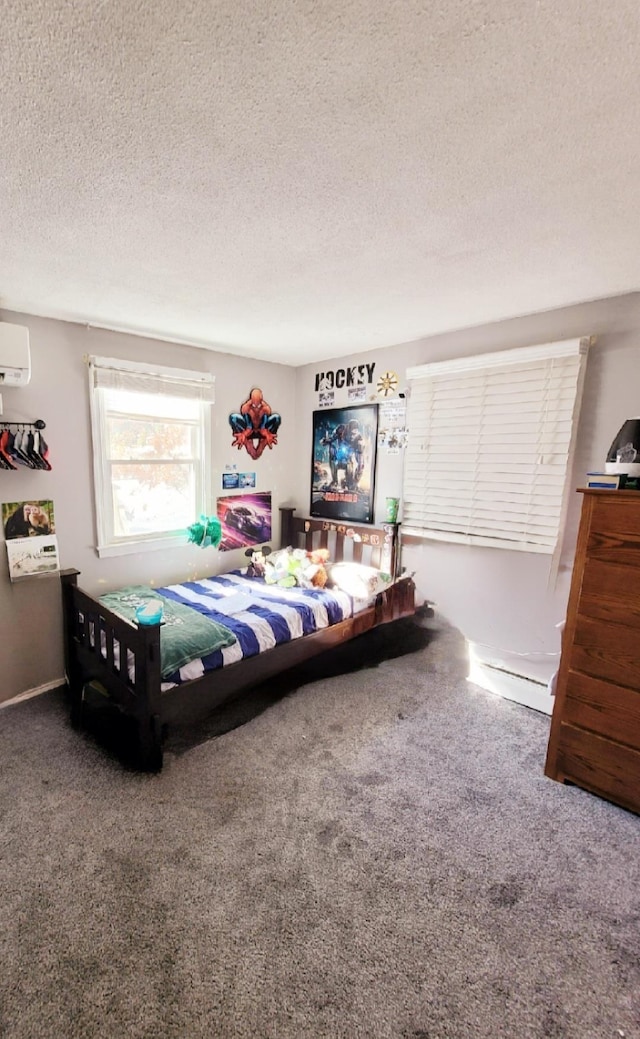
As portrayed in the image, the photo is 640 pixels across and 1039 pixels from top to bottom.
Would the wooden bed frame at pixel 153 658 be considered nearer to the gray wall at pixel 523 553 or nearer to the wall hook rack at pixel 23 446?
the gray wall at pixel 523 553

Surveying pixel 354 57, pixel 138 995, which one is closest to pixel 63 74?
pixel 354 57

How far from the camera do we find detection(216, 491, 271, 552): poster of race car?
3.41m

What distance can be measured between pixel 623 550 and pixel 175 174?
2.02 meters

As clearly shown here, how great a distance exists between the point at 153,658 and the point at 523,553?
7.01 ft

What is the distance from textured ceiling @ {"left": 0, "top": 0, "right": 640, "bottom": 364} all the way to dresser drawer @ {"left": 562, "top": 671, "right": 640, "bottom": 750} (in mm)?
1751

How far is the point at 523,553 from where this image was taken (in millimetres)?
2584

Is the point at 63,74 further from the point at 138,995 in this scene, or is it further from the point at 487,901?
the point at 487,901

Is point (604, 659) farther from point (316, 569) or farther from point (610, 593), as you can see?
point (316, 569)

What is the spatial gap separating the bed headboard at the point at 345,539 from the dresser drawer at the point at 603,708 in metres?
1.43

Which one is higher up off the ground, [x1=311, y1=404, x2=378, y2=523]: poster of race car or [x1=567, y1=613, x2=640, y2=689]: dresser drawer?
[x1=311, y1=404, x2=378, y2=523]: poster of race car

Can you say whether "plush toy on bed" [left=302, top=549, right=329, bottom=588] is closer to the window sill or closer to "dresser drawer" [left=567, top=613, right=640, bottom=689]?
the window sill

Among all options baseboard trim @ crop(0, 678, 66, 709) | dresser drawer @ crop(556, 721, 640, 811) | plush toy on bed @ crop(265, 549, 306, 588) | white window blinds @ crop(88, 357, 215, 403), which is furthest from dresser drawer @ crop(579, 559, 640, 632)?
baseboard trim @ crop(0, 678, 66, 709)

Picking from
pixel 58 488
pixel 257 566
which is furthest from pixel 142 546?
pixel 257 566

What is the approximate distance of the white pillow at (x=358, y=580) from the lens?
9.85 ft
